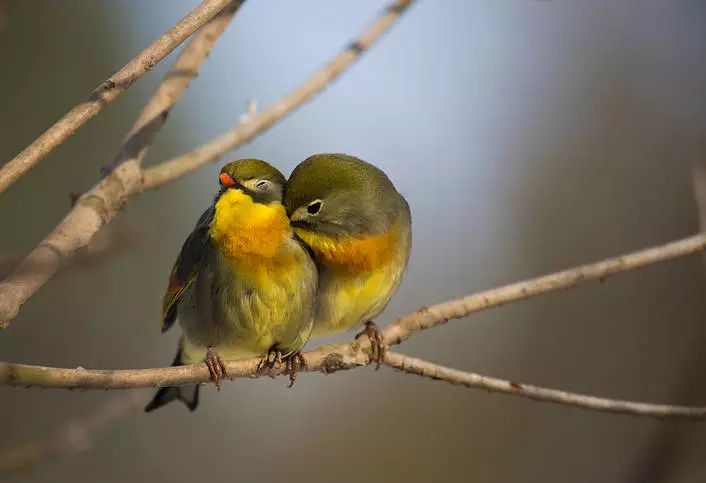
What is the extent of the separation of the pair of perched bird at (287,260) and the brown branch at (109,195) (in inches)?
11.5

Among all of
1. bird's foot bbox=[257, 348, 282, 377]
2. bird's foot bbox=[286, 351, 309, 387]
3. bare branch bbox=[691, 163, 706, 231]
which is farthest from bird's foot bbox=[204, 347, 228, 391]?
bare branch bbox=[691, 163, 706, 231]

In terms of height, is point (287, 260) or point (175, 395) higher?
point (287, 260)

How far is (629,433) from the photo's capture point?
18.3 ft

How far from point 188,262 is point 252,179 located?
0.42m

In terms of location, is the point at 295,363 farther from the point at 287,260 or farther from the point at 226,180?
the point at 226,180

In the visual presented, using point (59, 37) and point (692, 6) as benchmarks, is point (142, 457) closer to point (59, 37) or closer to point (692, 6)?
point (59, 37)

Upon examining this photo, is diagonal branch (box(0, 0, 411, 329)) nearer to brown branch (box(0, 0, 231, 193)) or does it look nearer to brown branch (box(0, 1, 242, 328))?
brown branch (box(0, 1, 242, 328))

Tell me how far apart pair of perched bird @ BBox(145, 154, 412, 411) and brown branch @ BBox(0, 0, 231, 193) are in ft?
2.39

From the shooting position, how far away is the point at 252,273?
272 centimetres

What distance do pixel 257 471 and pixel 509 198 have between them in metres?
2.92

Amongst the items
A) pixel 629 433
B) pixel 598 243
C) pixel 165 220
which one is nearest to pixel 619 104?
pixel 598 243

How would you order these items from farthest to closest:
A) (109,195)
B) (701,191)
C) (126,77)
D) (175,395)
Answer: (175,395) → (701,191) → (109,195) → (126,77)

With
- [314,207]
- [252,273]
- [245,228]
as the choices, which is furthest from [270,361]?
[314,207]

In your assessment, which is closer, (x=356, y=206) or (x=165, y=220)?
(x=356, y=206)
